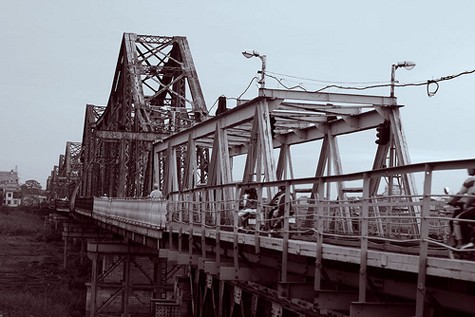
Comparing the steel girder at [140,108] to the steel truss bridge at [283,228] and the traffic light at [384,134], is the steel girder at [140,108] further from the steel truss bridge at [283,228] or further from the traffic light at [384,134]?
the traffic light at [384,134]

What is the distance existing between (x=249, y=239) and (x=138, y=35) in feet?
140

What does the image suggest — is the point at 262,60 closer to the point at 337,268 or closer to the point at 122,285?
the point at 337,268

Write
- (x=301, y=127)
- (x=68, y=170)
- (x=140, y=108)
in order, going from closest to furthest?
(x=301, y=127) → (x=140, y=108) → (x=68, y=170)

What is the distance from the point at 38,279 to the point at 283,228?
137 feet

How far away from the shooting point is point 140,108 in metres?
48.2

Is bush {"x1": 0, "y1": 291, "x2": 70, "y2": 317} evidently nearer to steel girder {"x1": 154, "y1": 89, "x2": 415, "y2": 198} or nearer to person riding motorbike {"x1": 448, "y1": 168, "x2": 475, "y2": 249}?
steel girder {"x1": 154, "y1": 89, "x2": 415, "y2": 198}

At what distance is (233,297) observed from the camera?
15305 millimetres

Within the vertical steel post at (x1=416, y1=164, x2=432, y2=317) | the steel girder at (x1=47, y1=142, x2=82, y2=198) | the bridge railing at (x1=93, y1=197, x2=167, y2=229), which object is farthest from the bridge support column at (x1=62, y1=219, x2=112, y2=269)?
the steel girder at (x1=47, y1=142, x2=82, y2=198)

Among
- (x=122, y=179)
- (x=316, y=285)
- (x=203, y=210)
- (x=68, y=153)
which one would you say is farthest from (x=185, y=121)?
(x=68, y=153)

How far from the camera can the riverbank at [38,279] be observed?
3759 cm

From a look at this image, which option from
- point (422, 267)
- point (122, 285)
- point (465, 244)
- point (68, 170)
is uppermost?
point (68, 170)

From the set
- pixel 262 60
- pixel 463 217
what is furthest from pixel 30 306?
pixel 463 217

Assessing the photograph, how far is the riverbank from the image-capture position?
123ft

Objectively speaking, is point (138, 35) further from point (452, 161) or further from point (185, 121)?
point (452, 161)
